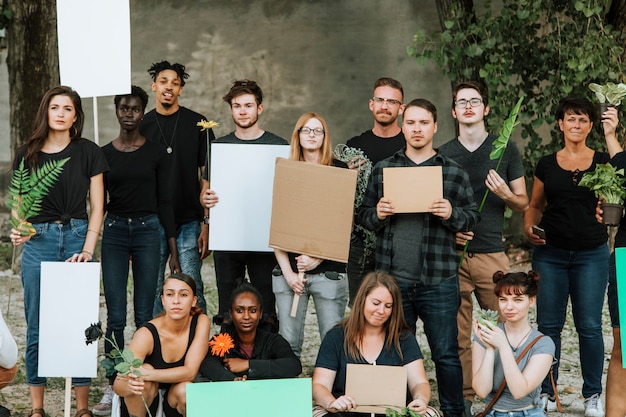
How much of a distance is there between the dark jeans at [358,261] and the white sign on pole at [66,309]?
1.43 meters

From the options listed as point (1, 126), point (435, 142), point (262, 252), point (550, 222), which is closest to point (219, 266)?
point (262, 252)

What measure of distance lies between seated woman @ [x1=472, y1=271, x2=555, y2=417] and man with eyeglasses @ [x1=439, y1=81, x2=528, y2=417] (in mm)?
606

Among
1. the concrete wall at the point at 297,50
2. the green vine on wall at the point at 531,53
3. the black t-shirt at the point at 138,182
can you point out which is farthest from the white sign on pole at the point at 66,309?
the concrete wall at the point at 297,50

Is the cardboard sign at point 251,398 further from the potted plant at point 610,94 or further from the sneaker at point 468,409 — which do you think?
the potted plant at point 610,94

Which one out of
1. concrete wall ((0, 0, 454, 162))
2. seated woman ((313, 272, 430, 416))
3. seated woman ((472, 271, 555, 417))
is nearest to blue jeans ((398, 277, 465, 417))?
seated woman ((313, 272, 430, 416))

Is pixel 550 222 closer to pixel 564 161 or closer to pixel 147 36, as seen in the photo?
pixel 564 161

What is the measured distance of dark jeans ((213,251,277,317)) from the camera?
228 inches

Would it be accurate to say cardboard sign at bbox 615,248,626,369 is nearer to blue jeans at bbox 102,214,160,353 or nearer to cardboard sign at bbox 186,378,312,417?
cardboard sign at bbox 186,378,312,417

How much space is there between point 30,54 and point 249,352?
5.28 metres

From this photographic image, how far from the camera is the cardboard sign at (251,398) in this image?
14.6 ft

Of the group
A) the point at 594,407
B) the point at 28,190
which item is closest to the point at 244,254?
the point at 28,190

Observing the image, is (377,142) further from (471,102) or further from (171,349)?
(171,349)

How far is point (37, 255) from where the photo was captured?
5.32 m

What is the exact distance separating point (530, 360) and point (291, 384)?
117cm
